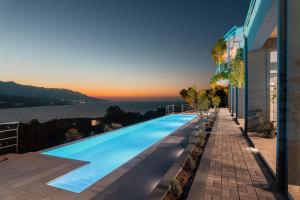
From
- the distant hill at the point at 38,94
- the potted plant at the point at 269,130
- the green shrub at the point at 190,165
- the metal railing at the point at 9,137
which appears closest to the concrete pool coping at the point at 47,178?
the metal railing at the point at 9,137

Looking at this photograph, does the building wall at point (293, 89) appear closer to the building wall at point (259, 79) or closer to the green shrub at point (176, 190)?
the green shrub at point (176, 190)

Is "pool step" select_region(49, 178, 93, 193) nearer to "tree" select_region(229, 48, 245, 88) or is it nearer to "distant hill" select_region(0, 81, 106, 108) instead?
"tree" select_region(229, 48, 245, 88)

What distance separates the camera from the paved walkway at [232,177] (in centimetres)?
264

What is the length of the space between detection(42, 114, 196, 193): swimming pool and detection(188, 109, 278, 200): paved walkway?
1.82 m

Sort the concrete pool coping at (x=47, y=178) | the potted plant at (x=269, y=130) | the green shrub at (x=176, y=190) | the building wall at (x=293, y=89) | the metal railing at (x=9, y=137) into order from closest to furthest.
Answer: the building wall at (x=293, y=89) → the green shrub at (x=176, y=190) → the concrete pool coping at (x=47, y=178) → the metal railing at (x=9, y=137) → the potted plant at (x=269, y=130)

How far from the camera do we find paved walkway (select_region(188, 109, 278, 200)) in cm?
264

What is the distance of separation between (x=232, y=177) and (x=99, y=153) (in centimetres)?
371

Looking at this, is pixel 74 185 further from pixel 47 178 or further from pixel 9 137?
pixel 9 137

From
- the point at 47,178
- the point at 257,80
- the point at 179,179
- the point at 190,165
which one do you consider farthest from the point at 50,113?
the point at 179,179

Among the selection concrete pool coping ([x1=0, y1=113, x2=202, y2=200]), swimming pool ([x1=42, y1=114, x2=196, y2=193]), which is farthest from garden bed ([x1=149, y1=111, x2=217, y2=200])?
swimming pool ([x1=42, y1=114, x2=196, y2=193])

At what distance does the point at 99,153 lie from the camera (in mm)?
5785

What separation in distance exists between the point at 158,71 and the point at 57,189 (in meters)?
20.9

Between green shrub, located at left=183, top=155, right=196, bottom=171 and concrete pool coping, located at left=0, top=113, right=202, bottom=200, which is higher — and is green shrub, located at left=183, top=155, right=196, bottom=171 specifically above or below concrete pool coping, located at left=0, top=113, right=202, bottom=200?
above

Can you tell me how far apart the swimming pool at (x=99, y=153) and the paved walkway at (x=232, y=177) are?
1820 mm
